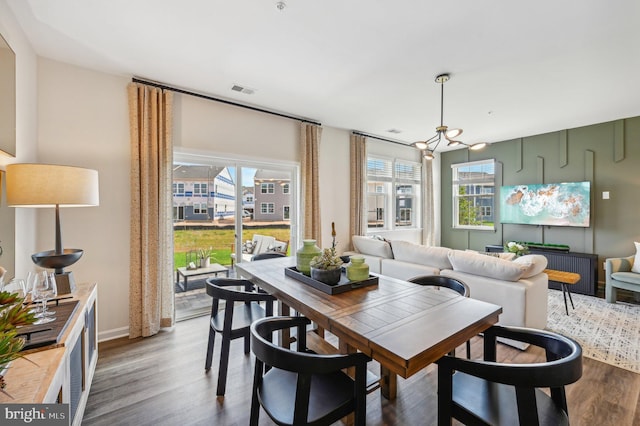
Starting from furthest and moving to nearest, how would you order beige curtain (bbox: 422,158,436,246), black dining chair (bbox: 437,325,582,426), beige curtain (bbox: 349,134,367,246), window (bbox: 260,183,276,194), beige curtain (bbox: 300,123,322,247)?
beige curtain (bbox: 422,158,436,246), beige curtain (bbox: 349,134,367,246), beige curtain (bbox: 300,123,322,247), window (bbox: 260,183,276,194), black dining chair (bbox: 437,325,582,426)

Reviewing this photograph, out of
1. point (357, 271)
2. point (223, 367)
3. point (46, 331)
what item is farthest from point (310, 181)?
point (46, 331)

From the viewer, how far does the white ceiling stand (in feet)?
6.57

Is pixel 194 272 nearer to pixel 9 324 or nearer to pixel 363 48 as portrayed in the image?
pixel 9 324

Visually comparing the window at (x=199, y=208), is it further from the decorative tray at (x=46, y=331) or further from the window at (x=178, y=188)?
the decorative tray at (x=46, y=331)

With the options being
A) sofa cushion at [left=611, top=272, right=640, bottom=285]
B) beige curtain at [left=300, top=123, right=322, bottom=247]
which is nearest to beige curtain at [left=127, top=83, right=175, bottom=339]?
beige curtain at [left=300, top=123, right=322, bottom=247]

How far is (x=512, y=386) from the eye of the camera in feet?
4.39

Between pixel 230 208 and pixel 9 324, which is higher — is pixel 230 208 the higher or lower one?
the higher one

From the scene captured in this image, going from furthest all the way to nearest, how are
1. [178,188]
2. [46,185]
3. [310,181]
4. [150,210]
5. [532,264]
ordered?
[310,181] → [178,188] → [150,210] → [532,264] → [46,185]

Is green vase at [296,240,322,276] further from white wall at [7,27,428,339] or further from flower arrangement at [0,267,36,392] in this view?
white wall at [7,27,428,339]

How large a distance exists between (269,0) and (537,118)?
4.53 m

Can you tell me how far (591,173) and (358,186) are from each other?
401cm

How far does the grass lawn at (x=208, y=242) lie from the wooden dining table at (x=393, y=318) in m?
1.78

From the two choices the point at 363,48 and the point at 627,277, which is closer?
the point at 363,48
